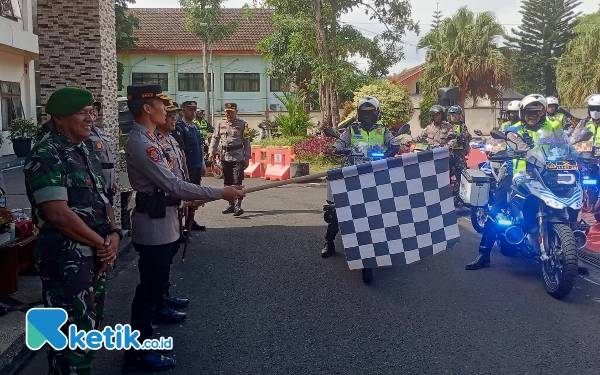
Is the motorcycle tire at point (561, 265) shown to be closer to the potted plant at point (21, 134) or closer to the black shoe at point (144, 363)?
the black shoe at point (144, 363)

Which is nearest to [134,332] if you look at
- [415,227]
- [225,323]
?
[225,323]

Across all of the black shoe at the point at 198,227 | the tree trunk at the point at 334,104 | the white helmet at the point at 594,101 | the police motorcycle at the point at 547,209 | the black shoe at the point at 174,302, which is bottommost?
the black shoe at the point at 174,302

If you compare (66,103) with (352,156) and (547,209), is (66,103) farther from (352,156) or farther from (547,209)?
(547,209)

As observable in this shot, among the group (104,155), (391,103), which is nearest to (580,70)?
(391,103)

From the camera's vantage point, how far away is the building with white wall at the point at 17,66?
74.4ft

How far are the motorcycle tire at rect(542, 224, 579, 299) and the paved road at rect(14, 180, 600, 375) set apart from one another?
0.13 m

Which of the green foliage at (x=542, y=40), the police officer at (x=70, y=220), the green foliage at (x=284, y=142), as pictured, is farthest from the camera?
the green foliage at (x=542, y=40)

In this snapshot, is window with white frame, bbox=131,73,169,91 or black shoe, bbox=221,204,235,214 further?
window with white frame, bbox=131,73,169,91

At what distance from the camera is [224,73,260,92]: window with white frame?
44219 mm

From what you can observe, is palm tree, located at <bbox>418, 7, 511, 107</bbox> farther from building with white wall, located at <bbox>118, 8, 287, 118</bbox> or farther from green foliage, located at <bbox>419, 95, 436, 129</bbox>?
building with white wall, located at <bbox>118, 8, 287, 118</bbox>

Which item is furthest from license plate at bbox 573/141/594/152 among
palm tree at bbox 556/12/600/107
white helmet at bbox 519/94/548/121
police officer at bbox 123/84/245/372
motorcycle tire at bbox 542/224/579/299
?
palm tree at bbox 556/12/600/107

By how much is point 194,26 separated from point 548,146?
1255 inches

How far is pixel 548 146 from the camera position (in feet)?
22.5

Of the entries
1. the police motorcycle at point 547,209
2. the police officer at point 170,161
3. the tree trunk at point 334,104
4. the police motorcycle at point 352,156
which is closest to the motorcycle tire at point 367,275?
the police motorcycle at point 352,156
